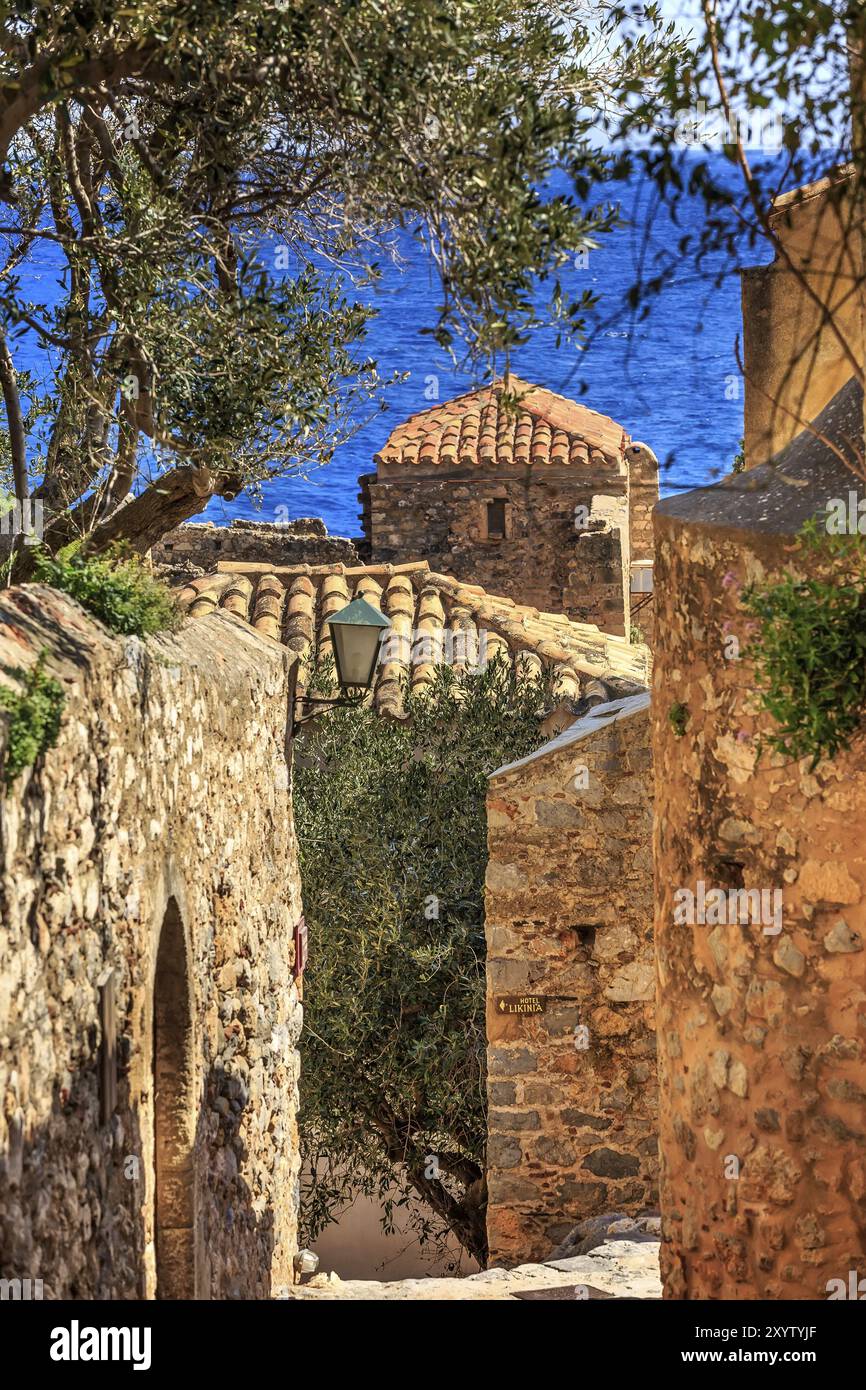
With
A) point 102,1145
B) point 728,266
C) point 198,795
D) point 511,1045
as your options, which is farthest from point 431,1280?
point 728,266

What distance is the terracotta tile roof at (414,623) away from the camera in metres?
14.3

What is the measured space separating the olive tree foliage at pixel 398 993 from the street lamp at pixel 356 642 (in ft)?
7.59

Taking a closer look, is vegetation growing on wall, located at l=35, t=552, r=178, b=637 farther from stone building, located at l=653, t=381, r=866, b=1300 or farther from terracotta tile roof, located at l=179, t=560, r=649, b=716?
terracotta tile roof, located at l=179, t=560, r=649, b=716

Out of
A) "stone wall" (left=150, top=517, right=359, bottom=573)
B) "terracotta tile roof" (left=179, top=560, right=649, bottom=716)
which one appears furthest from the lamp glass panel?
"stone wall" (left=150, top=517, right=359, bottom=573)

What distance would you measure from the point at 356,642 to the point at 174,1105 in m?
3.84

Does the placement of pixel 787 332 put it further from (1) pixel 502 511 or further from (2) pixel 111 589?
(1) pixel 502 511

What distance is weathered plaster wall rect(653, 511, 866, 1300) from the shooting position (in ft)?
16.0

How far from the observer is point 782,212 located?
241 inches

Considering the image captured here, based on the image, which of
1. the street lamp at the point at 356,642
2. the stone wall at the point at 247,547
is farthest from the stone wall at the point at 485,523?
the street lamp at the point at 356,642

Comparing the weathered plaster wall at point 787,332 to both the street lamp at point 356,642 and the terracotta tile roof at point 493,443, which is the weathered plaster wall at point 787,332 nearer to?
the street lamp at point 356,642

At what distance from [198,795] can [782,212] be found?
11.1 ft

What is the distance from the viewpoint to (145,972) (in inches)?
225

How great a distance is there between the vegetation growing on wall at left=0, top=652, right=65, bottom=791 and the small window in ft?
57.0
